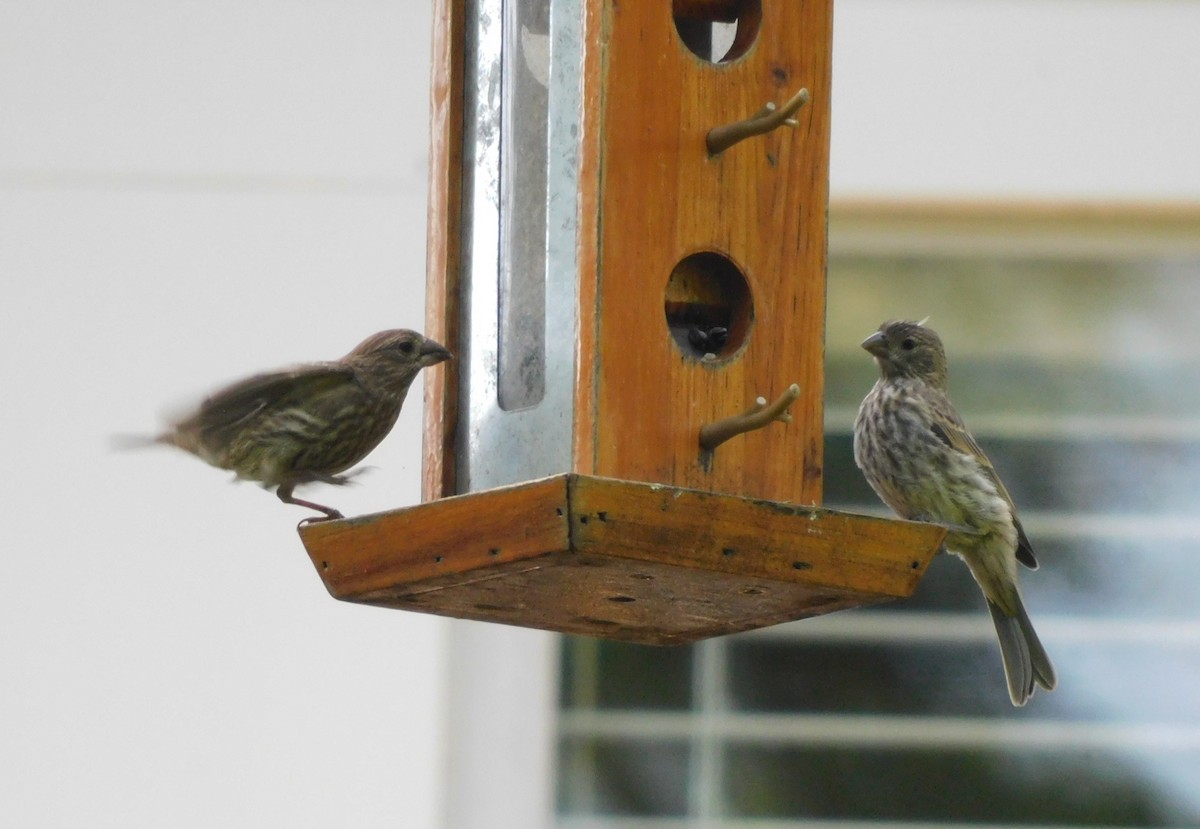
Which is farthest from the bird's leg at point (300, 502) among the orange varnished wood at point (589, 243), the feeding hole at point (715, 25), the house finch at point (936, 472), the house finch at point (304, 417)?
the house finch at point (936, 472)

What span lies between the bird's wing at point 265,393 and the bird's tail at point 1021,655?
1974 mm

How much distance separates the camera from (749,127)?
4.50 metres

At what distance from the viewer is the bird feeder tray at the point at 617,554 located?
13.3 ft

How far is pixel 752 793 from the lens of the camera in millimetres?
7996

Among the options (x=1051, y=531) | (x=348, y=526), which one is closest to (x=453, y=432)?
(x=348, y=526)

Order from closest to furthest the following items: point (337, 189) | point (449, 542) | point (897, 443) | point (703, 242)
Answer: point (449, 542)
point (703, 242)
point (897, 443)
point (337, 189)

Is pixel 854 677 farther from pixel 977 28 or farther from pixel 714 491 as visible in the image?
pixel 714 491

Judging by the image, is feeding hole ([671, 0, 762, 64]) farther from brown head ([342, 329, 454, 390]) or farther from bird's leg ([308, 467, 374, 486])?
bird's leg ([308, 467, 374, 486])

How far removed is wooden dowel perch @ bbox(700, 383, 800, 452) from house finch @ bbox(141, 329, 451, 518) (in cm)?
76

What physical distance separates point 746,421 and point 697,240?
0.40 metres

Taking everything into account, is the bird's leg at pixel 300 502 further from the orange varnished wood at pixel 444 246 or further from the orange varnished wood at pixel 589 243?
the orange varnished wood at pixel 589 243

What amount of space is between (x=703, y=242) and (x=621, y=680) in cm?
369

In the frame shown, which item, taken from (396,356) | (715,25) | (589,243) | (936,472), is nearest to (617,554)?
(589,243)

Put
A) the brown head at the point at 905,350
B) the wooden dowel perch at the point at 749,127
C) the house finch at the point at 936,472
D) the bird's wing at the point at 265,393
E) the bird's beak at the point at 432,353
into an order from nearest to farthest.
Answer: the wooden dowel perch at the point at 749,127
the bird's beak at the point at 432,353
the bird's wing at the point at 265,393
the house finch at the point at 936,472
the brown head at the point at 905,350
